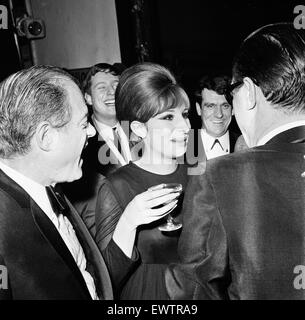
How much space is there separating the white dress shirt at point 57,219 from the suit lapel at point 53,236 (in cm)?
5

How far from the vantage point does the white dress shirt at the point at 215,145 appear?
87.1 inches

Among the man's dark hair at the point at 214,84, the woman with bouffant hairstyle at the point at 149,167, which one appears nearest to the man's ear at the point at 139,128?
the woman with bouffant hairstyle at the point at 149,167

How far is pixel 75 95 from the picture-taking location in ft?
3.79

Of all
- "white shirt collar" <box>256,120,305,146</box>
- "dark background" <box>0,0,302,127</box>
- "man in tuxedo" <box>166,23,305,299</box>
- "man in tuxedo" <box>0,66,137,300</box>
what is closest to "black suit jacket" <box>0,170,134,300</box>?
"man in tuxedo" <box>0,66,137,300</box>

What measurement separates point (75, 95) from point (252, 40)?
21.5 inches

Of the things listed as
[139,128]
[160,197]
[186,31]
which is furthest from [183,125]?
[186,31]

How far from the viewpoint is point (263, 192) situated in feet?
3.38

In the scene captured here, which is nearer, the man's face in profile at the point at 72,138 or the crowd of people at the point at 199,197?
the crowd of people at the point at 199,197

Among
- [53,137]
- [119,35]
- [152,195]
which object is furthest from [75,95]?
[119,35]

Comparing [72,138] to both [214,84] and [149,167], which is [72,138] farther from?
[214,84]

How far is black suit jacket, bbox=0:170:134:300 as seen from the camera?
96cm

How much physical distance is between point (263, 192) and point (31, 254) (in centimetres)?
64

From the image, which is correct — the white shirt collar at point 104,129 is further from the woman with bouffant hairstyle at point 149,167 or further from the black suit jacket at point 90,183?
the woman with bouffant hairstyle at point 149,167
